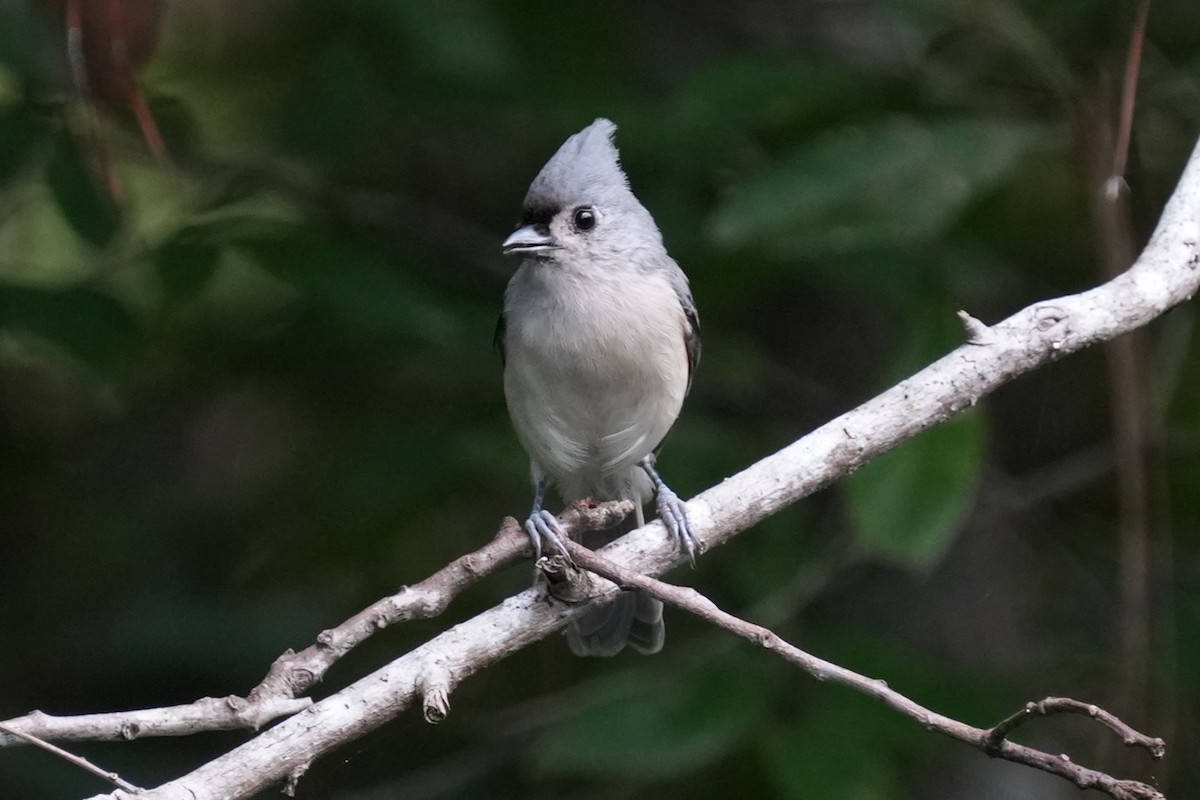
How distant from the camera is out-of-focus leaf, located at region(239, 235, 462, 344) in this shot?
3.34 metres

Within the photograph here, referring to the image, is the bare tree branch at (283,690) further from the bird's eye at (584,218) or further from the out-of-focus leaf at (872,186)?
the bird's eye at (584,218)

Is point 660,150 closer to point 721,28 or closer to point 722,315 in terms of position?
point 722,315

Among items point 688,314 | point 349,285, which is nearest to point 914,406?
point 688,314

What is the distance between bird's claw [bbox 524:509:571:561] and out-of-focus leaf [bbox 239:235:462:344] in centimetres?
75

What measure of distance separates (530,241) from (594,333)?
297 millimetres

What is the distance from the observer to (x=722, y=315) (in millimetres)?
4215

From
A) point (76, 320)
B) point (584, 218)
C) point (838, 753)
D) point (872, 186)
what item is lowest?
point (838, 753)

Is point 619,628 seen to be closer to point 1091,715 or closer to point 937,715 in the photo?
point 937,715

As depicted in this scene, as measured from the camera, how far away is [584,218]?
11.8ft

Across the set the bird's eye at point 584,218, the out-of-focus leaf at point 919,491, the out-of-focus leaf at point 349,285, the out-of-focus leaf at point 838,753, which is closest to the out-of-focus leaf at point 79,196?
the out-of-focus leaf at point 349,285

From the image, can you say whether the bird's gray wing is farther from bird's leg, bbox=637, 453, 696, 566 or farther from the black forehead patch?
bird's leg, bbox=637, 453, 696, 566

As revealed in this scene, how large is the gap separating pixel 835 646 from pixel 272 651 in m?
2.05

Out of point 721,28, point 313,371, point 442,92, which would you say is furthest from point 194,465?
point 721,28

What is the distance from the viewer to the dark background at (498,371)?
10.6 feet
